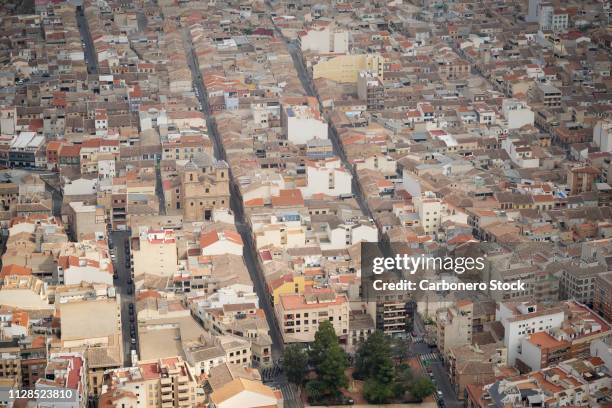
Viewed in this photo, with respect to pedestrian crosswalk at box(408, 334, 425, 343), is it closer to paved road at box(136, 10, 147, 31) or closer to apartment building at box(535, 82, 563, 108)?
apartment building at box(535, 82, 563, 108)

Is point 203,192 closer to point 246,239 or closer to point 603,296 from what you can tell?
point 246,239

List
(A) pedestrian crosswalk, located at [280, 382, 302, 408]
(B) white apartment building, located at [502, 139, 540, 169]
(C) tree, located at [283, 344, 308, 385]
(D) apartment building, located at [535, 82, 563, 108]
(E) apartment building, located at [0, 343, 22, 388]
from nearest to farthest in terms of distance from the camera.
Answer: (E) apartment building, located at [0, 343, 22, 388] → (A) pedestrian crosswalk, located at [280, 382, 302, 408] → (C) tree, located at [283, 344, 308, 385] → (B) white apartment building, located at [502, 139, 540, 169] → (D) apartment building, located at [535, 82, 563, 108]

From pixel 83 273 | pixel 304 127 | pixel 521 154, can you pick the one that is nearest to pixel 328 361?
pixel 83 273

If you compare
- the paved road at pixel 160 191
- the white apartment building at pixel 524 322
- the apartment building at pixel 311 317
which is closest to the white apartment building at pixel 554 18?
the paved road at pixel 160 191

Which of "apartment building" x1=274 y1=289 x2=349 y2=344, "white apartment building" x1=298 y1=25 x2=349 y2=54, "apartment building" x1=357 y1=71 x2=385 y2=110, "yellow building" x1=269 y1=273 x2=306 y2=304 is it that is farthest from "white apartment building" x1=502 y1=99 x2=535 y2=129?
"apartment building" x1=274 y1=289 x2=349 y2=344

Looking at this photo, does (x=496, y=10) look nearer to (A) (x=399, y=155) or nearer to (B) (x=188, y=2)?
(B) (x=188, y=2)

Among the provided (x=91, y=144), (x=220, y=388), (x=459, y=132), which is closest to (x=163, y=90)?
(x=91, y=144)
